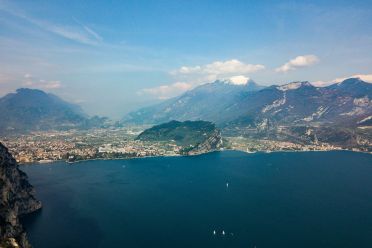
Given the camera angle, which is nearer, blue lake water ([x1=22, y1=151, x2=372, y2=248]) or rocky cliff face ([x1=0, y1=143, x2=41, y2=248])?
rocky cliff face ([x1=0, y1=143, x2=41, y2=248])

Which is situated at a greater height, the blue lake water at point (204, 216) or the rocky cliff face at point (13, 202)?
the rocky cliff face at point (13, 202)

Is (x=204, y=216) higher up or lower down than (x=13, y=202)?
lower down

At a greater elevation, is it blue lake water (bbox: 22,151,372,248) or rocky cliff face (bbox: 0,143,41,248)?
rocky cliff face (bbox: 0,143,41,248)

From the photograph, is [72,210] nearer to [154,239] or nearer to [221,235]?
[154,239]

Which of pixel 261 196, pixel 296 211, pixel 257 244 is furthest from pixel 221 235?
pixel 261 196

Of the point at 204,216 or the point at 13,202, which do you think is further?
the point at 204,216

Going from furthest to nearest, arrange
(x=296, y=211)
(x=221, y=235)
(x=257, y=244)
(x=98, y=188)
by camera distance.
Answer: (x=98, y=188) < (x=296, y=211) < (x=221, y=235) < (x=257, y=244)

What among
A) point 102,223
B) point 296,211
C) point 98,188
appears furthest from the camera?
point 98,188

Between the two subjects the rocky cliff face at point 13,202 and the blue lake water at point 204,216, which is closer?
the rocky cliff face at point 13,202
